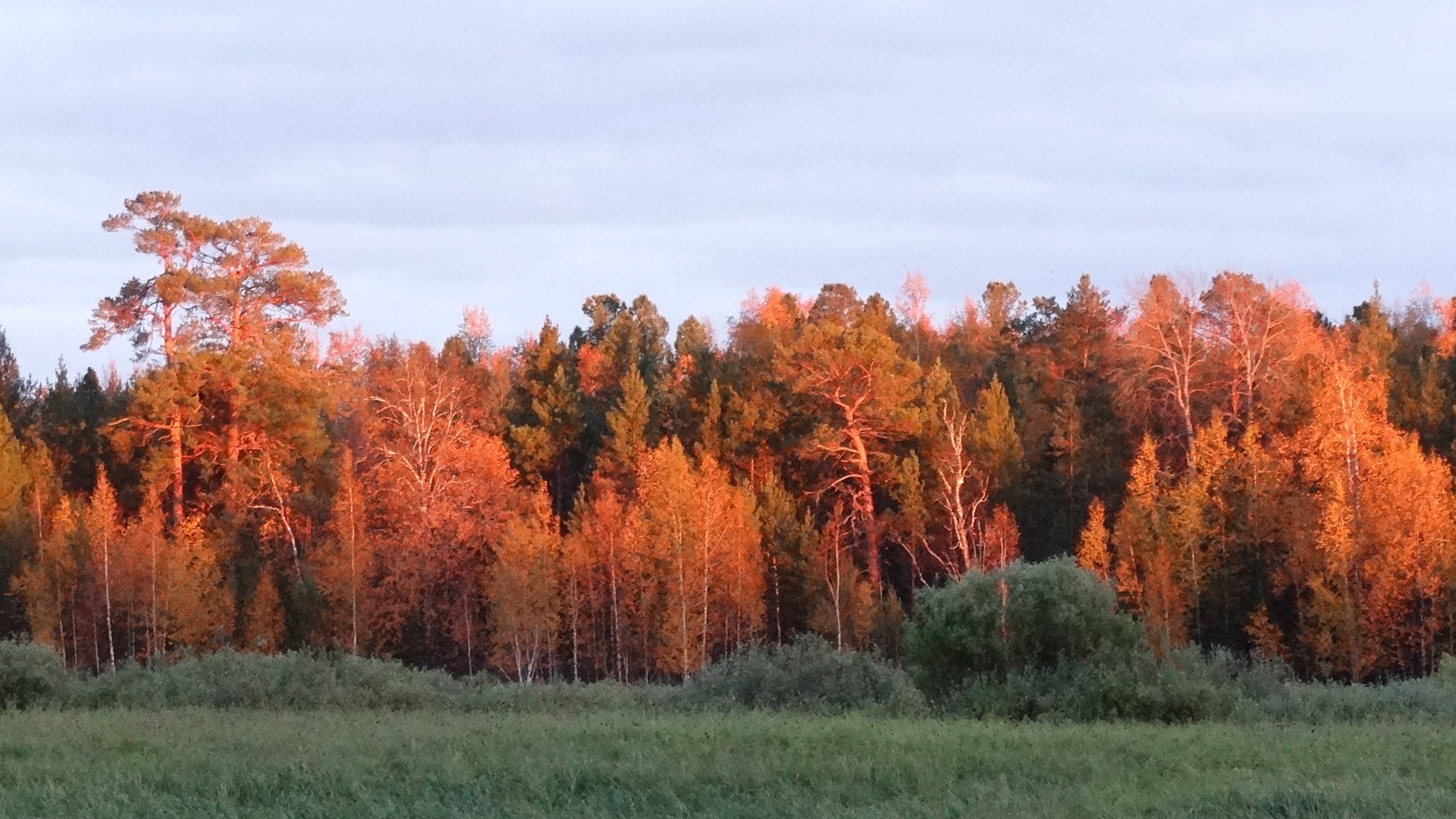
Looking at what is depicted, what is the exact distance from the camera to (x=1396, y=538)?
44469mm

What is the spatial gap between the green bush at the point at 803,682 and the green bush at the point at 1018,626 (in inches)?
44.1

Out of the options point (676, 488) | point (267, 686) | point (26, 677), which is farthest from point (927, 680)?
point (676, 488)

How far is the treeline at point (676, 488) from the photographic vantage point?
4962 cm

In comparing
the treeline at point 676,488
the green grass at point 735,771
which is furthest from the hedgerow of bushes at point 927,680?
the treeline at point 676,488

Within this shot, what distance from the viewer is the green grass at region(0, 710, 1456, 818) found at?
14.5 m

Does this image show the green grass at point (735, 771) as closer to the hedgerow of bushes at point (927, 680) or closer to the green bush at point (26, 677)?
the hedgerow of bushes at point (927, 680)

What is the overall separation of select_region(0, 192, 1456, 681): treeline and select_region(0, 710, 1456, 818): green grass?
27.9 meters

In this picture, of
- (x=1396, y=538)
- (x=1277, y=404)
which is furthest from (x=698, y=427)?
(x=1396, y=538)

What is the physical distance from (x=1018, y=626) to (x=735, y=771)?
1327cm

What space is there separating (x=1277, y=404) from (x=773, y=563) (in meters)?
19.8

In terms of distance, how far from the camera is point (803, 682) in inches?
1130

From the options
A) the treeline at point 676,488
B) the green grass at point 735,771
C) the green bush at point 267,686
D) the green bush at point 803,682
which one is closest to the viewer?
the green grass at point 735,771

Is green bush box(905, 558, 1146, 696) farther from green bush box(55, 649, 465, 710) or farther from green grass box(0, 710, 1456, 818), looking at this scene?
green bush box(55, 649, 465, 710)

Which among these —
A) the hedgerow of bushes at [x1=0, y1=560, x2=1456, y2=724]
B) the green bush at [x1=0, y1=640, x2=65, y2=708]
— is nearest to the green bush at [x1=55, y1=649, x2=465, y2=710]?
the hedgerow of bushes at [x1=0, y1=560, x2=1456, y2=724]
